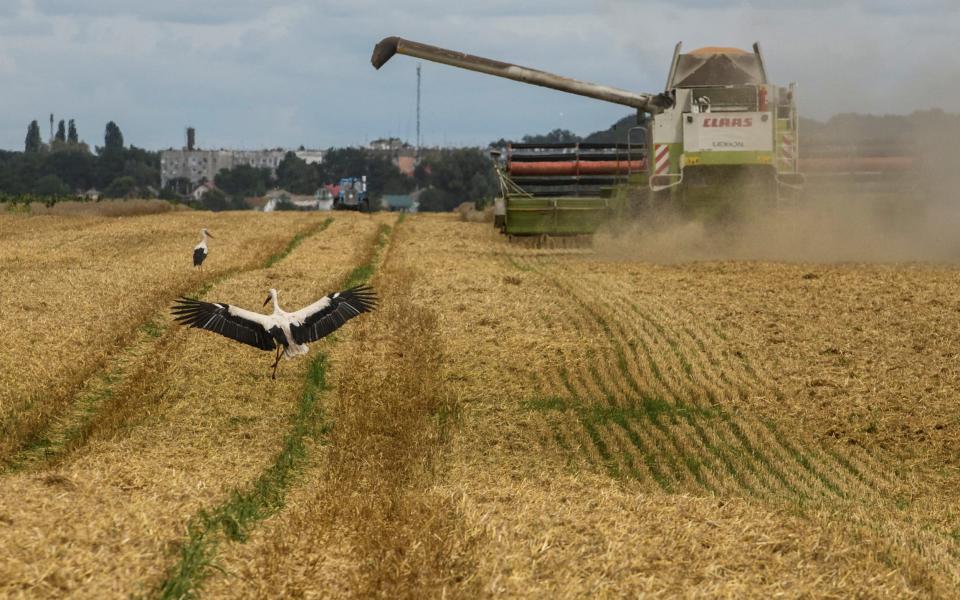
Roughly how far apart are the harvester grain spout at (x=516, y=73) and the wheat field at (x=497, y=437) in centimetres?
486

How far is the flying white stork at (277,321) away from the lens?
12992mm

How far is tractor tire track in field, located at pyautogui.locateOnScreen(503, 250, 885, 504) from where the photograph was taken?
11.1 meters

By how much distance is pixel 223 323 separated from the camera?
13.1m

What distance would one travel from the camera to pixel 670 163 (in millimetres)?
27250

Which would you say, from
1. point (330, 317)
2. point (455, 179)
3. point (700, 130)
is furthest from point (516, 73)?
point (455, 179)

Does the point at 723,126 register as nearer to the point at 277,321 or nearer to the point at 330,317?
Result: the point at 330,317

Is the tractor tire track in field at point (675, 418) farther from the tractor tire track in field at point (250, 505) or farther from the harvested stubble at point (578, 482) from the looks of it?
the tractor tire track in field at point (250, 505)

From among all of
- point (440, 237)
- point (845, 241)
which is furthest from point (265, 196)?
point (845, 241)

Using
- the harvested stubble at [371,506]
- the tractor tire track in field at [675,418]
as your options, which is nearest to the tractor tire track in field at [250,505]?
the harvested stubble at [371,506]

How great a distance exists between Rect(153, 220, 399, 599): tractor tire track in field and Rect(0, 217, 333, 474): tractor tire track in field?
176cm

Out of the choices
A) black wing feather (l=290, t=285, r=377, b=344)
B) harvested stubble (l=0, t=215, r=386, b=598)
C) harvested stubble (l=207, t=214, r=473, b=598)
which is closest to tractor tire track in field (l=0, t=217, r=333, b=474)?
harvested stubble (l=0, t=215, r=386, b=598)

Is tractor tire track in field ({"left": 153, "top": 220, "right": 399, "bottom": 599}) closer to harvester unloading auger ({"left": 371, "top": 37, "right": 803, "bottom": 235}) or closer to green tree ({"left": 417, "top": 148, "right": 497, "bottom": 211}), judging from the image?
harvester unloading auger ({"left": 371, "top": 37, "right": 803, "bottom": 235})

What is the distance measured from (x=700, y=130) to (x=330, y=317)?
48.7 ft

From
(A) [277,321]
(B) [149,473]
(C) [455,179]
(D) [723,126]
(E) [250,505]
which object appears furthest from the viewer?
(C) [455,179]
